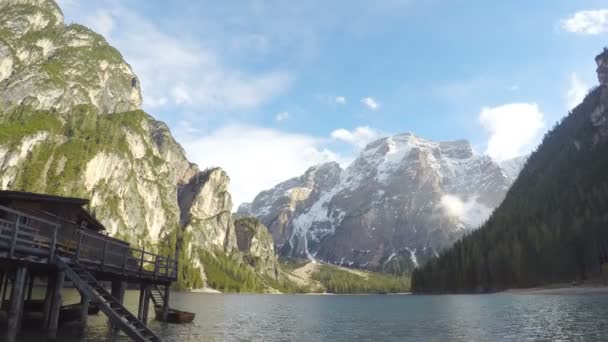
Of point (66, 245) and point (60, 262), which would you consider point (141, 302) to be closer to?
point (66, 245)

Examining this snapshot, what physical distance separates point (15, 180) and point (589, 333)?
205523 mm

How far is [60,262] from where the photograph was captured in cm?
2991

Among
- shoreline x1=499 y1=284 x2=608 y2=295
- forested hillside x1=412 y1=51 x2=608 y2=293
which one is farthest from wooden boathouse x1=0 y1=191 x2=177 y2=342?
forested hillside x1=412 y1=51 x2=608 y2=293

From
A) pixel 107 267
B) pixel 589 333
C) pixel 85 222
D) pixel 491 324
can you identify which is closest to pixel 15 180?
pixel 85 222

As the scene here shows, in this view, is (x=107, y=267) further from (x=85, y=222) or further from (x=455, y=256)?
(x=455, y=256)

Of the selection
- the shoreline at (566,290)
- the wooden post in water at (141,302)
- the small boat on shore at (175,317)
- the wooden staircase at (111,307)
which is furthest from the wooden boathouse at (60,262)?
the shoreline at (566,290)

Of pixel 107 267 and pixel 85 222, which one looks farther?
pixel 85 222

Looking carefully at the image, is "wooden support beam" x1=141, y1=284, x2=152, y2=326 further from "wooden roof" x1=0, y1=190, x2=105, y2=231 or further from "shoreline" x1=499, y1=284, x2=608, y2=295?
"shoreline" x1=499, y1=284, x2=608, y2=295

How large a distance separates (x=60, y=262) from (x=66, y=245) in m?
9.87

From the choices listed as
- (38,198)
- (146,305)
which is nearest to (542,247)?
(146,305)

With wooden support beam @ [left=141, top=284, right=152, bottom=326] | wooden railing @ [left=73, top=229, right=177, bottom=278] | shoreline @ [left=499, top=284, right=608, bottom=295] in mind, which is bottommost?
wooden support beam @ [left=141, top=284, right=152, bottom=326]

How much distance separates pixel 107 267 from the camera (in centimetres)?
3766

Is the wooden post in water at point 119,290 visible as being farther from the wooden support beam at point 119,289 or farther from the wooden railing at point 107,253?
the wooden railing at point 107,253

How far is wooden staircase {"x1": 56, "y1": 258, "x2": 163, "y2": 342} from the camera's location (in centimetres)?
2645
